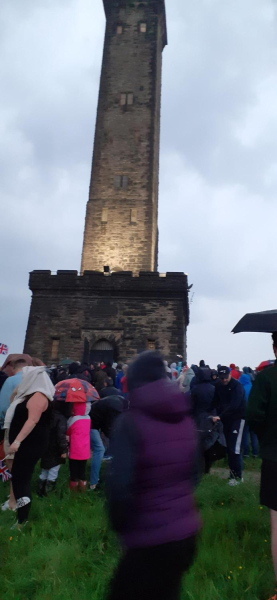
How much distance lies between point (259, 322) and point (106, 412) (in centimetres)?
232

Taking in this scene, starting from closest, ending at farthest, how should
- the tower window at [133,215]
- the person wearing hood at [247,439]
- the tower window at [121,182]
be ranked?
the person wearing hood at [247,439]
the tower window at [133,215]
the tower window at [121,182]

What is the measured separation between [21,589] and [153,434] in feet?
6.89

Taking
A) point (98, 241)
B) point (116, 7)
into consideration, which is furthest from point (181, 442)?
point (116, 7)

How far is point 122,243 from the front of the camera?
23.7 meters

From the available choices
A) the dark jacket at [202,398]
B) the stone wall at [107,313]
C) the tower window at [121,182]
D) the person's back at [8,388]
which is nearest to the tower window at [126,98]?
the tower window at [121,182]

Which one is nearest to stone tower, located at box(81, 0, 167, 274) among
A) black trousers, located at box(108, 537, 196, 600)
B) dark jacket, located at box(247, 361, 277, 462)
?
dark jacket, located at box(247, 361, 277, 462)

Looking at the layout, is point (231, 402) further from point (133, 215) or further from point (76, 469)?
point (133, 215)

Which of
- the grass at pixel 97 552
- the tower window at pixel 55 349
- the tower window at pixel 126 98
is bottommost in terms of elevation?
the grass at pixel 97 552

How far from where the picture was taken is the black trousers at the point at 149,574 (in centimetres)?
184

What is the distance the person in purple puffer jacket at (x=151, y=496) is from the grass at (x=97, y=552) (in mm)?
1229

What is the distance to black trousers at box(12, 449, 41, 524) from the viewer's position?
401 centimetres

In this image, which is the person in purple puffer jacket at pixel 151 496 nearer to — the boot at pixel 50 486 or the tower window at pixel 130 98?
the boot at pixel 50 486

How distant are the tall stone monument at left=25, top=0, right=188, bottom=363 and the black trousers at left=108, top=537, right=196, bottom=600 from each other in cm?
1692

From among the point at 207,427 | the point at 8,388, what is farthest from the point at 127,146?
the point at 207,427
